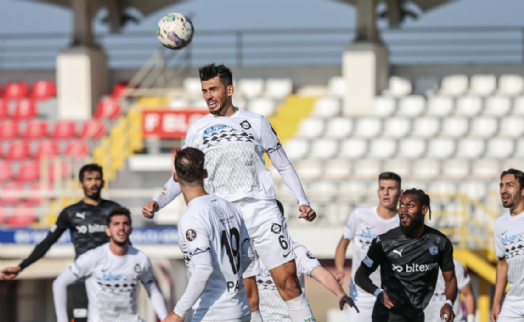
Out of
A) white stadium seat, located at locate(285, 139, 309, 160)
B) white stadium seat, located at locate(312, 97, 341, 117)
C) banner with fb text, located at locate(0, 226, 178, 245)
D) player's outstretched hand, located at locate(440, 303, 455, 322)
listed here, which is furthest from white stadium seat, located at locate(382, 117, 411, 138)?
player's outstretched hand, located at locate(440, 303, 455, 322)

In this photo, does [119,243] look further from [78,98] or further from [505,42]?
[505,42]

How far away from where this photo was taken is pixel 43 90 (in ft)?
62.1

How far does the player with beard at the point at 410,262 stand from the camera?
586cm

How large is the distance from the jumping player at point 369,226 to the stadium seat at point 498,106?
969cm

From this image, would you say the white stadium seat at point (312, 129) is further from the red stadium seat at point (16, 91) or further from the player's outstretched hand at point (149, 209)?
the player's outstretched hand at point (149, 209)

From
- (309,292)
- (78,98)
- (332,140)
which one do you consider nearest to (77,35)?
(78,98)

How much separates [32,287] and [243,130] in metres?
8.90

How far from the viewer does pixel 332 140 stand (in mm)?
15602

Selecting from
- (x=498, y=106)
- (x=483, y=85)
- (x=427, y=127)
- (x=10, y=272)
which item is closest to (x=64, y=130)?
(x=427, y=127)

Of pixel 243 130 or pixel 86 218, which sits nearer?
pixel 243 130

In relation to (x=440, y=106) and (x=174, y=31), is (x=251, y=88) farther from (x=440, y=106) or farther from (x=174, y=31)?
(x=174, y=31)

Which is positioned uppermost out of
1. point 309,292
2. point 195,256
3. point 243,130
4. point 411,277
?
point 243,130

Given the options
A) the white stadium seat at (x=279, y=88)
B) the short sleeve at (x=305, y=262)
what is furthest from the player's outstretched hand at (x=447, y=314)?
the white stadium seat at (x=279, y=88)

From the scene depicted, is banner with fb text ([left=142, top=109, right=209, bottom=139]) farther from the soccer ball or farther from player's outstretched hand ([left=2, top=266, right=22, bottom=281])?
the soccer ball
